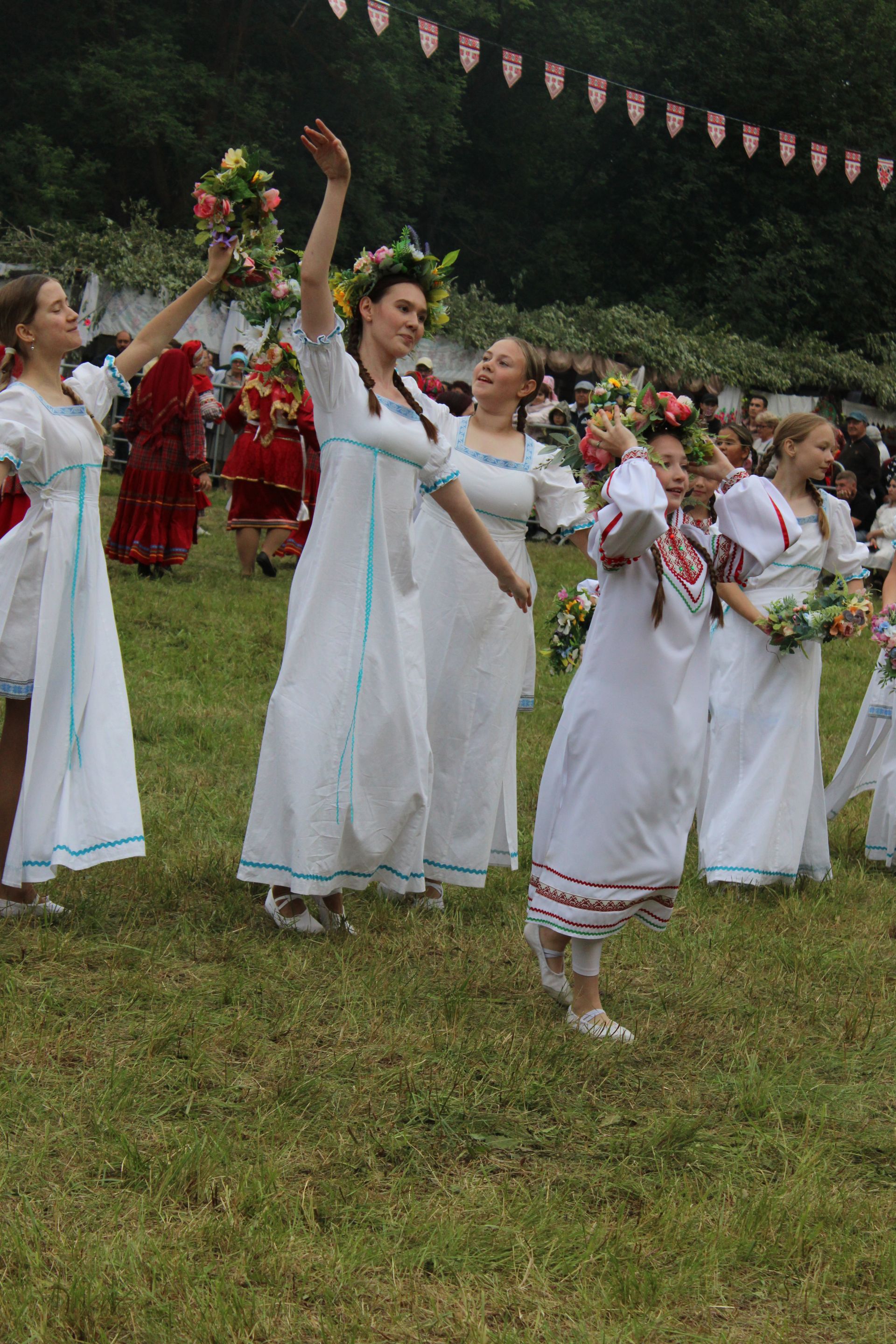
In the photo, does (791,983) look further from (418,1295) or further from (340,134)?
(340,134)

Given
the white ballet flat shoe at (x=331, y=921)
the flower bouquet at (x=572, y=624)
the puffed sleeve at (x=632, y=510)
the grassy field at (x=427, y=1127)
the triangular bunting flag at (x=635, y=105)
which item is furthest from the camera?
the triangular bunting flag at (x=635, y=105)

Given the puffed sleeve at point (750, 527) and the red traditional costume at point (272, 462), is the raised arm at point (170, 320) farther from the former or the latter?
the red traditional costume at point (272, 462)

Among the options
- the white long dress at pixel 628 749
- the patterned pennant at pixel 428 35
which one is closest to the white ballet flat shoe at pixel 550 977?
the white long dress at pixel 628 749

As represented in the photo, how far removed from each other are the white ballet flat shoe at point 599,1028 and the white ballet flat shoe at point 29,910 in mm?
1714

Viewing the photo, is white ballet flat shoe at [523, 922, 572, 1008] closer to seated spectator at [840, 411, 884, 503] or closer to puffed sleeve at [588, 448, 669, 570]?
puffed sleeve at [588, 448, 669, 570]

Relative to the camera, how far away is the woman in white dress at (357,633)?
4590 millimetres

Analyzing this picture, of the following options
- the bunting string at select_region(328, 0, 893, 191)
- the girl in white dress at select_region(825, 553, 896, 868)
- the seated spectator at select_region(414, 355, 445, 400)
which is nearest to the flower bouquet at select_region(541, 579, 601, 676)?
the girl in white dress at select_region(825, 553, 896, 868)

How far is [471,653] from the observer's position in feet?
17.3

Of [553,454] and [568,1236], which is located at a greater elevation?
[553,454]

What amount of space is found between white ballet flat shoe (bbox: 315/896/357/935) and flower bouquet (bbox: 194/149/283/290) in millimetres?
2071

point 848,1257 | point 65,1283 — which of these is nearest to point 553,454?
point 848,1257

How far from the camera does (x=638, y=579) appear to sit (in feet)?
13.1

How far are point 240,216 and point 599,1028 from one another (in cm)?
279

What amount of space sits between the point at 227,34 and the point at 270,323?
2821cm
